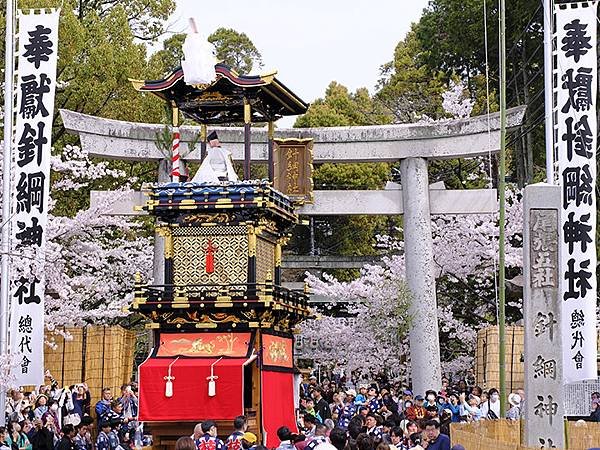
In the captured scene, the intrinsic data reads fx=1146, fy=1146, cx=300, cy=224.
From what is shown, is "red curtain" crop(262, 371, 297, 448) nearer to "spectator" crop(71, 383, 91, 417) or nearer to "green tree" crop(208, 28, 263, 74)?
"spectator" crop(71, 383, 91, 417)

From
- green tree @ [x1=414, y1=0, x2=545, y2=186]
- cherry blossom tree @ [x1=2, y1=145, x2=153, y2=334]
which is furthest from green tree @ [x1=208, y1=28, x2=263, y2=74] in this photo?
cherry blossom tree @ [x1=2, y1=145, x2=153, y2=334]

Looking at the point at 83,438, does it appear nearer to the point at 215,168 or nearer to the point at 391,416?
the point at 391,416

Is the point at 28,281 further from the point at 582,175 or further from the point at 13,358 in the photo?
the point at 582,175

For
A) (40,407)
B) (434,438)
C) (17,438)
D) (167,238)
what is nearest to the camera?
(434,438)

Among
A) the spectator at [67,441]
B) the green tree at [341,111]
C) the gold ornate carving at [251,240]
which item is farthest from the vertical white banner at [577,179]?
the green tree at [341,111]

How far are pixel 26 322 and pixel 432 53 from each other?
2127 cm

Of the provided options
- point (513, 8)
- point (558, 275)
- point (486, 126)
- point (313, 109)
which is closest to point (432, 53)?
point (513, 8)

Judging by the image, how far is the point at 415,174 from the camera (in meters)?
25.9

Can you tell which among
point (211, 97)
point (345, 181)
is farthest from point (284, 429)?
point (345, 181)

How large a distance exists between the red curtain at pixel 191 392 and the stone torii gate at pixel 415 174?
24.9 ft

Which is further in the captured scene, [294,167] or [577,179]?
[294,167]

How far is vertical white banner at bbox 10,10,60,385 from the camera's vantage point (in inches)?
789

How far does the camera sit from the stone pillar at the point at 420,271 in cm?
2575

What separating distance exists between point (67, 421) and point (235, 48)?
3258 centimetres
